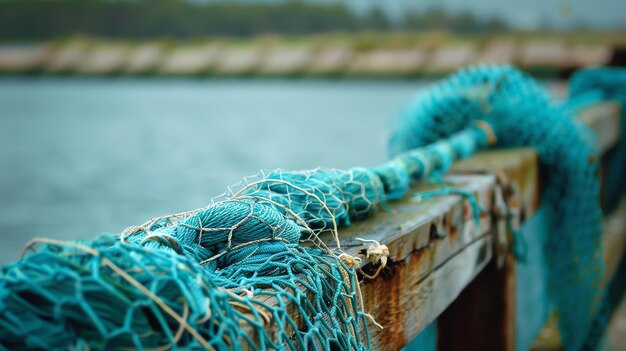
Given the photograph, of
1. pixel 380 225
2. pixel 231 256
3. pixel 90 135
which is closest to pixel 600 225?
pixel 380 225

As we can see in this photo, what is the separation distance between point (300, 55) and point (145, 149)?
232 ft

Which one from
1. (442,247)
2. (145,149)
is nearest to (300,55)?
(145,149)

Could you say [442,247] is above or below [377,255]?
below

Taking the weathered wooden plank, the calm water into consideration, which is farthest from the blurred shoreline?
the weathered wooden plank

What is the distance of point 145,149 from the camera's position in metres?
35.4

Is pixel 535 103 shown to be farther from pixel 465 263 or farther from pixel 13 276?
pixel 13 276

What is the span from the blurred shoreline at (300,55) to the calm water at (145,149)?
329 inches

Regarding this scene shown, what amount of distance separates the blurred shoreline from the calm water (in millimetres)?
8359

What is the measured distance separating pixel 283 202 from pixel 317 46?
102 metres

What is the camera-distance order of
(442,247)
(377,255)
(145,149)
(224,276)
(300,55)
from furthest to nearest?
(300,55), (145,149), (442,247), (377,255), (224,276)

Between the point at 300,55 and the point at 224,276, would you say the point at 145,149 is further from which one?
the point at 300,55

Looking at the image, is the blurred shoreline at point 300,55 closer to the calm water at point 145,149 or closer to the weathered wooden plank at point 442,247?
the calm water at point 145,149

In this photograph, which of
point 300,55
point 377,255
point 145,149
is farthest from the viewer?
point 300,55

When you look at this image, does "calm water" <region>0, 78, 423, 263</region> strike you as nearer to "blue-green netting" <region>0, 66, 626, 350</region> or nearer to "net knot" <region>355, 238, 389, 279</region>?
"blue-green netting" <region>0, 66, 626, 350</region>
